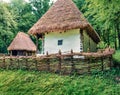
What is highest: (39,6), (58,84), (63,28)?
(39,6)

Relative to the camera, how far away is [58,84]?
59.5 feet

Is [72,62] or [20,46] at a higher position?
[20,46]

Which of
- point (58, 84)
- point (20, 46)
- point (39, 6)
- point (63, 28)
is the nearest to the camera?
point (58, 84)

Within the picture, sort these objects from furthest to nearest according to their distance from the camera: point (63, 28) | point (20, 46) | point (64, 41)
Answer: point (20, 46) < point (64, 41) < point (63, 28)

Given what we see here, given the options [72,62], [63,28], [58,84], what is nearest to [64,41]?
[63,28]

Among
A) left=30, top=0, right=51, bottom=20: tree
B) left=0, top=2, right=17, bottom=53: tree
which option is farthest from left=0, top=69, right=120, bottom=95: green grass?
left=30, top=0, right=51, bottom=20: tree

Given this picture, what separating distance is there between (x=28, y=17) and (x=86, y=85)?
3898cm

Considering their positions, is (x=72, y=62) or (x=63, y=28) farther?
(x=63, y=28)

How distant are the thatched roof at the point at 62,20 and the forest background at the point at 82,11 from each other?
3.35ft

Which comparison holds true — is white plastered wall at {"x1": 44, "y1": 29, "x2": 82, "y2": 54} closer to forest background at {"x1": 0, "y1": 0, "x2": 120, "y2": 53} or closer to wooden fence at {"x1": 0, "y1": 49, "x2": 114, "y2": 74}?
forest background at {"x1": 0, "y1": 0, "x2": 120, "y2": 53}

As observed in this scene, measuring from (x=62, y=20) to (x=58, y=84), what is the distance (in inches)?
302

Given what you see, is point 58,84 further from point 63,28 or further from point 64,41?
point 64,41

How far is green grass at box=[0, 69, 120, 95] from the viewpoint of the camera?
16.9 metres

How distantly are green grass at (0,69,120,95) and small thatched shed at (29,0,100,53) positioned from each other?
497 centimetres
